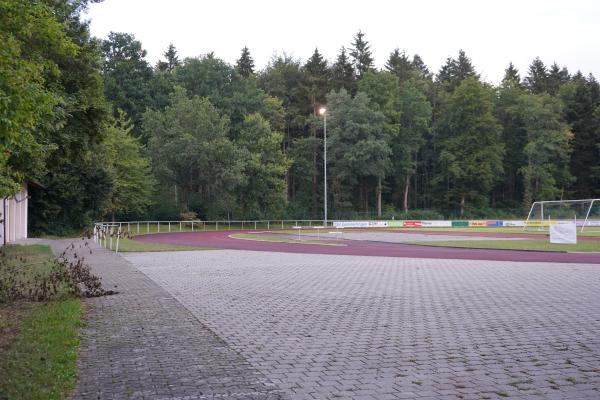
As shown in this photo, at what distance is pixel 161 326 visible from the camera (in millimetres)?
8617

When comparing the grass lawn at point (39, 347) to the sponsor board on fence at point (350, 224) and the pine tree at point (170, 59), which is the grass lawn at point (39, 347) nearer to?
the sponsor board on fence at point (350, 224)

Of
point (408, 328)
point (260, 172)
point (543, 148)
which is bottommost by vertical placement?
point (408, 328)

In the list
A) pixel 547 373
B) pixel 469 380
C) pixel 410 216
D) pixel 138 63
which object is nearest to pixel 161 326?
pixel 469 380

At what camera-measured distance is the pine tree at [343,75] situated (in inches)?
3312

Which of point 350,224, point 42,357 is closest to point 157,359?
point 42,357

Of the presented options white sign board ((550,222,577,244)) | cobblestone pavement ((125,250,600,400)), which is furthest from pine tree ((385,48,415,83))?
cobblestone pavement ((125,250,600,400))

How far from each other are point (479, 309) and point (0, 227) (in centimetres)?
2380

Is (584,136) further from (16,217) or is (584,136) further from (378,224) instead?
(16,217)

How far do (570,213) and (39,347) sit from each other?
45.4 metres

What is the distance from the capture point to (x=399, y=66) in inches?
3644

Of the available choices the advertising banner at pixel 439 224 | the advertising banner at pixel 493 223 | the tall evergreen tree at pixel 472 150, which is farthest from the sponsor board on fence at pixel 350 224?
the tall evergreen tree at pixel 472 150

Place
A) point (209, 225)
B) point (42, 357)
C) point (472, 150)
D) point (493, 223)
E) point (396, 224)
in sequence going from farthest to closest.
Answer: point (472, 150), point (493, 223), point (396, 224), point (209, 225), point (42, 357)

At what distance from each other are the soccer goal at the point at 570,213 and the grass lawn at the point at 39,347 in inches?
1620

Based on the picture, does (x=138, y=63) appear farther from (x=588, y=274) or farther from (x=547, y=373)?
(x=547, y=373)
